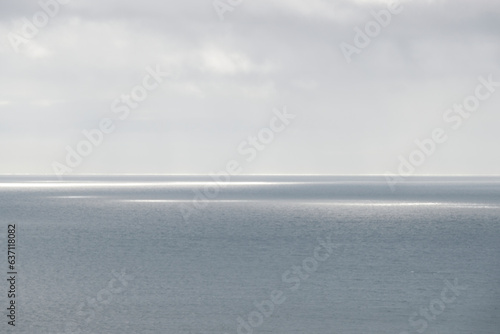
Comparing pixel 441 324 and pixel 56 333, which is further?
pixel 441 324

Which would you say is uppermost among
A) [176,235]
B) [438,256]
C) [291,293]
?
[176,235]

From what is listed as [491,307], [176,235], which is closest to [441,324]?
[491,307]

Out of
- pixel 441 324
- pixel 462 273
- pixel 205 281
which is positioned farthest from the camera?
pixel 462 273

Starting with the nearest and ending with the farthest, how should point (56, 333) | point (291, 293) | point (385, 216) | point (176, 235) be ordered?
point (56, 333) → point (291, 293) → point (176, 235) → point (385, 216)

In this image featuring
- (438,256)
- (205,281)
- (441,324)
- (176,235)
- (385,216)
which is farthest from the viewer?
(385,216)

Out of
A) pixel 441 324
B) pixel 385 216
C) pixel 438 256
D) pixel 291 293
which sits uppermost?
pixel 385 216

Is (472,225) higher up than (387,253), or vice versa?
(472,225)

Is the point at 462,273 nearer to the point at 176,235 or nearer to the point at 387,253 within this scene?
the point at 387,253

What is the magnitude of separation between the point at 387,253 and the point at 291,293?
3181cm

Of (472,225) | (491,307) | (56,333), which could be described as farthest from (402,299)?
(472,225)

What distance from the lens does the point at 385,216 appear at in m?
168

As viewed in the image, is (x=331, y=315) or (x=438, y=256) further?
(x=438, y=256)

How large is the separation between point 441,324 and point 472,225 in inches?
3619

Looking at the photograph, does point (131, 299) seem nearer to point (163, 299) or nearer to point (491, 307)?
point (163, 299)
